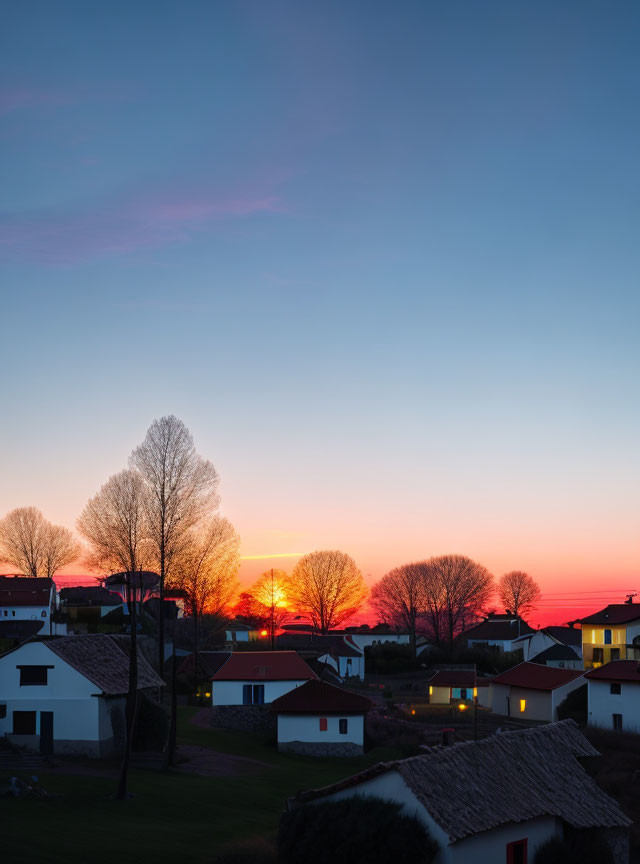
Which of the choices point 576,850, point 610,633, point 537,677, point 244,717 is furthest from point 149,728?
point 610,633

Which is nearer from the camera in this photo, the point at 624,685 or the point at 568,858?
the point at 568,858

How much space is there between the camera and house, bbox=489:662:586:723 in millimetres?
66438

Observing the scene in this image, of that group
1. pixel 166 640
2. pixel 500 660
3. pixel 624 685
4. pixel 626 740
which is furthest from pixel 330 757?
pixel 500 660

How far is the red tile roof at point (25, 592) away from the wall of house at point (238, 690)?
3412 cm

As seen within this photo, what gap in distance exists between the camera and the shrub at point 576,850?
79.3 feet

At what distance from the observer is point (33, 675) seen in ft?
140

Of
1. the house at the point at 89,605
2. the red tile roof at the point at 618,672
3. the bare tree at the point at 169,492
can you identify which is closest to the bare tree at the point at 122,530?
the bare tree at the point at 169,492

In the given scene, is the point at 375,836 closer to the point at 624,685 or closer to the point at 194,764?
the point at 194,764

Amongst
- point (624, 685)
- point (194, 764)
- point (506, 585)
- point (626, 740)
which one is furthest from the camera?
point (506, 585)

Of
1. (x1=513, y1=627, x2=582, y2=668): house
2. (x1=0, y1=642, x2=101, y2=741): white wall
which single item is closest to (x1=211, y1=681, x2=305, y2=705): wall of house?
(x1=0, y1=642, x2=101, y2=741): white wall

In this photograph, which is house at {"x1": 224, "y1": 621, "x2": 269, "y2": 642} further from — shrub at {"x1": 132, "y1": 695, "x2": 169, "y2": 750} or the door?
the door

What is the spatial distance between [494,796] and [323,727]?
2940cm

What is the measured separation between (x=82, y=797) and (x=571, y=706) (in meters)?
45.3

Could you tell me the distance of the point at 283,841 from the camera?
23.2 metres
